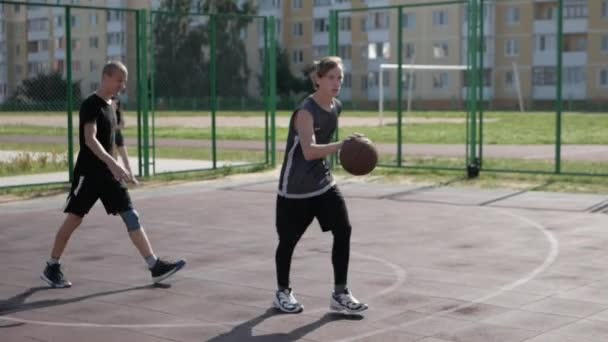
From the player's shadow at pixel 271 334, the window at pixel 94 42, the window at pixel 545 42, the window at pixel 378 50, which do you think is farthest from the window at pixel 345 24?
the player's shadow at pixel 271 334

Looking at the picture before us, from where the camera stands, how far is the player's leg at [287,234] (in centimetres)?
660

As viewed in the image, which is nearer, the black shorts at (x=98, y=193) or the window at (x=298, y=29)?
the black shorts at (x=98, y=193)

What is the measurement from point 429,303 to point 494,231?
3763mm

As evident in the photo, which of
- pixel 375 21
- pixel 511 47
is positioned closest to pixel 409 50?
pixel 375 21

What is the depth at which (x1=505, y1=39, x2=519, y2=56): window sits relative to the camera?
62875 millimetres

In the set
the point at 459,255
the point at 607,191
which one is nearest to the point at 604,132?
the point at 607,191

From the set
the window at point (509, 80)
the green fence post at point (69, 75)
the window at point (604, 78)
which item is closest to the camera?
the green fence post at point (69, 75)

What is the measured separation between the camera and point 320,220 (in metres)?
6.62

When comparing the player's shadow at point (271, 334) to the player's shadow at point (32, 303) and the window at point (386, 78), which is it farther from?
the window at point (386, 78)

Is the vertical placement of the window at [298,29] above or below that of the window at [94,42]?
above

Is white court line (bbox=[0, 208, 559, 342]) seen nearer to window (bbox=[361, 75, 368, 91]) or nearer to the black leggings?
the black leggings

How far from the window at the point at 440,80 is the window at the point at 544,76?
5724mm

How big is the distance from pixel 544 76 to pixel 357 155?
54322 mm

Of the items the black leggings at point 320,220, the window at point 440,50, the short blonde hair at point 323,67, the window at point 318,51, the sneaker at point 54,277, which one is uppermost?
the window at point 318,51
